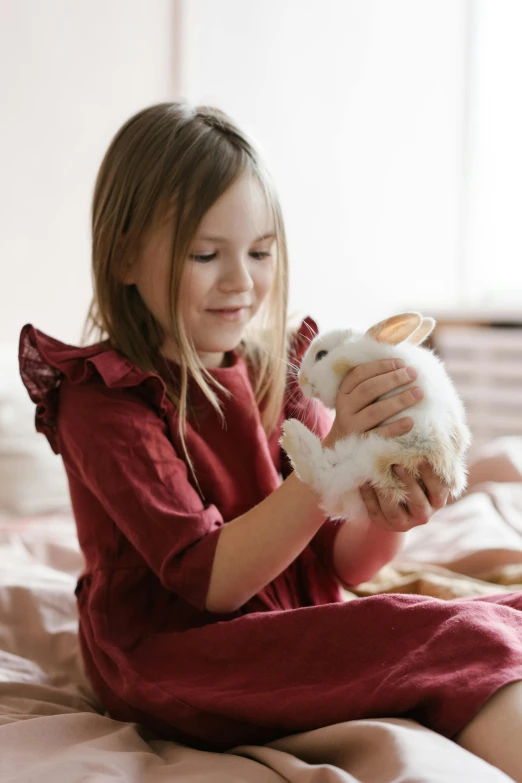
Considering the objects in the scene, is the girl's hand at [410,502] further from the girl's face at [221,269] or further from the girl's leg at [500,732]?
the girl's face at [221,269]

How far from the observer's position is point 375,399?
81cm

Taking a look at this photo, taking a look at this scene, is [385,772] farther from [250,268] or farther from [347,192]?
[347,192]

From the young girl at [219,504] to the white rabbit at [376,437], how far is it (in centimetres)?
2

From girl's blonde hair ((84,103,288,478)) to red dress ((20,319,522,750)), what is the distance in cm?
4

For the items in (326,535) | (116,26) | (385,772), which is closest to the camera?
(385,772)

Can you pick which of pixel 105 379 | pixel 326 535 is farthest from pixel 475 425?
pixel 105 379

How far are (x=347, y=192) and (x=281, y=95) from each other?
1.40ft

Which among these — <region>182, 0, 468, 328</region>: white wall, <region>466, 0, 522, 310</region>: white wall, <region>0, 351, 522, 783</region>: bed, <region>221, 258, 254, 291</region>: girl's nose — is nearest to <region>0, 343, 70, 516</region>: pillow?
<region>0, 351, 522, 783</region>: bed

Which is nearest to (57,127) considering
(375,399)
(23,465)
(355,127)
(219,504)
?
(23,465)

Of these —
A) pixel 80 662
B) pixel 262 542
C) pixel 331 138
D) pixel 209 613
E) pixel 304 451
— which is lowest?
pixel 80 662

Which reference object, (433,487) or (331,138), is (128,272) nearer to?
(433,487)

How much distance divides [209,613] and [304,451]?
31 cm

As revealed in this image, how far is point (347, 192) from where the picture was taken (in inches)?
126

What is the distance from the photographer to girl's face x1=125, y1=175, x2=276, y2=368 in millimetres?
1039
